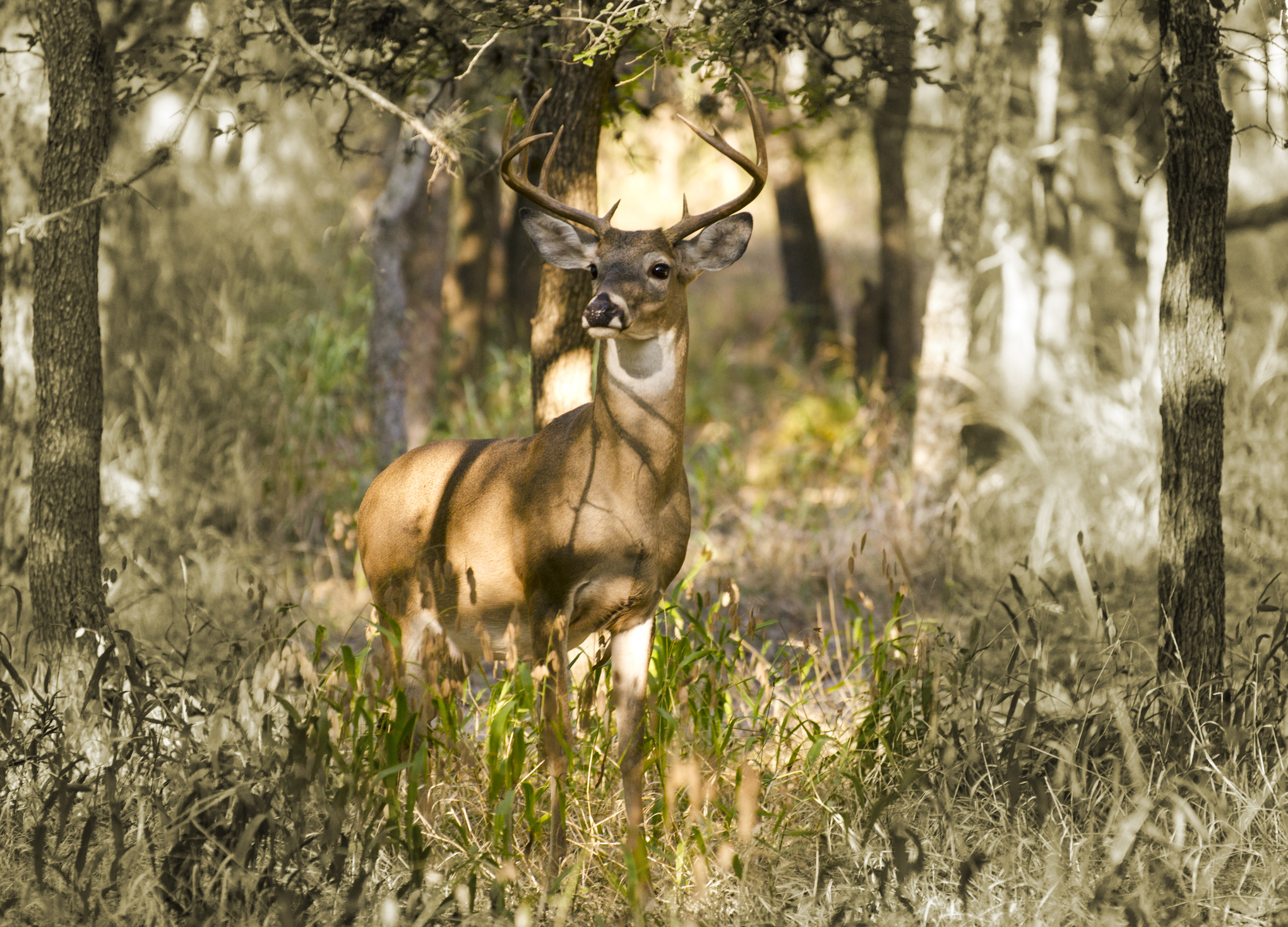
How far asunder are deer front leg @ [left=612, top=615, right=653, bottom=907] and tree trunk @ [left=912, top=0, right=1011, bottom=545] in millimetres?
3954

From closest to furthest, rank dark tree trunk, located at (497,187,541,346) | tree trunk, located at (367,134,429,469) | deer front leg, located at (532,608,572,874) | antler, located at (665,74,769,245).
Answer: deer front leg, located at (532,608,572,874), antler, located at (665,74,769,245), tree trunk, located at (367,134,429,469), dark tree trunk, located at (497,187,541,346)

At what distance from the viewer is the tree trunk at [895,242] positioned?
11.5 metres

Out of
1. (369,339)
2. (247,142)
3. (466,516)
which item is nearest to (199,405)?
(369,339)

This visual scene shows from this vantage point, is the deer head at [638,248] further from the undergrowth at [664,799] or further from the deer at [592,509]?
the undergrowth at [664,799]

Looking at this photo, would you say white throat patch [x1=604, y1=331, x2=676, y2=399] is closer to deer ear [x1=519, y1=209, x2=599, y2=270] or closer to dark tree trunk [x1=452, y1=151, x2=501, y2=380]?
deer ear [x1=519, y1=209, x2=599, y2=270]

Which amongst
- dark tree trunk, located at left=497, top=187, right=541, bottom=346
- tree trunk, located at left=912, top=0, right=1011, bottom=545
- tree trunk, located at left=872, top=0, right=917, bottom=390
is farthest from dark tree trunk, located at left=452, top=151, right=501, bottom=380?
tree trunk, located at left=912, top=0, right=1011, bottom=545

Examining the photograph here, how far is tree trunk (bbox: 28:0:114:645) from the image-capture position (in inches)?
173

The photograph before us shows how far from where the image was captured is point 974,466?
9883mm

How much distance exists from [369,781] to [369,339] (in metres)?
5.63

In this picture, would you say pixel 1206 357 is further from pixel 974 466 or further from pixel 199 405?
pixel 199 405

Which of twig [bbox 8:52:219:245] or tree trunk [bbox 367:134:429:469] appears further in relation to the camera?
tree trunk [bbox 367:134:429:469]

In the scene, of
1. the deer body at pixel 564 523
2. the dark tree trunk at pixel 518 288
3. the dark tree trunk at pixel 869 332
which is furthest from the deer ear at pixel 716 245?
the dark tree trunk at pixel 869 332

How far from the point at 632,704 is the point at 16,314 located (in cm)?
412

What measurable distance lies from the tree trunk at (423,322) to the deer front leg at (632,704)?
5.15 meters
